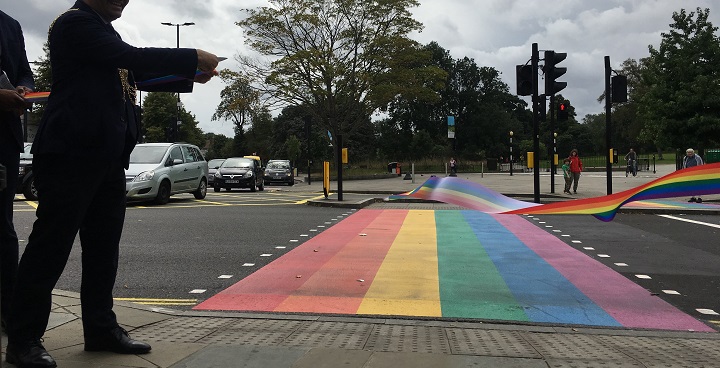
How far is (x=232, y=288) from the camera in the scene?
589cm

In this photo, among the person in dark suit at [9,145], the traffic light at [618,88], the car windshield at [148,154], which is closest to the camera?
the person in dark suit at [9,145]

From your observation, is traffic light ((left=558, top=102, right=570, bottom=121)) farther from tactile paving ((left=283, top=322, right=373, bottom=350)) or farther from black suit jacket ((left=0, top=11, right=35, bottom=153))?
black suit jacket ((left=0, top=11, right=35, bottom=153))

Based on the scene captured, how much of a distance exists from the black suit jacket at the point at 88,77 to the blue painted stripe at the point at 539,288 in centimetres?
346

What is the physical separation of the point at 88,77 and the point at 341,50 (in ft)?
120

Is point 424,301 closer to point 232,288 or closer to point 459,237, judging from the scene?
point 232,288

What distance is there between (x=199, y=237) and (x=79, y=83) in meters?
6.60

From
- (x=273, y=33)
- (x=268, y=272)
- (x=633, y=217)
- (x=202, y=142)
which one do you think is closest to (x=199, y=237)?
(x=268, y=272)

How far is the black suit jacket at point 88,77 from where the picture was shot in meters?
3.03

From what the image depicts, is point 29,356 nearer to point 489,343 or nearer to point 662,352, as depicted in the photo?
point 489,343

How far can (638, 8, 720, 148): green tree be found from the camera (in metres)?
24.8

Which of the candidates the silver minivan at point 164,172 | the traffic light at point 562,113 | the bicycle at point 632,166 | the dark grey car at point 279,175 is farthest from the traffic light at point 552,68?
the bicycle at point 632,166

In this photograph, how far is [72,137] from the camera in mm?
3018

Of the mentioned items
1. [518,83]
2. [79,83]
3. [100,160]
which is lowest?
[100,160]

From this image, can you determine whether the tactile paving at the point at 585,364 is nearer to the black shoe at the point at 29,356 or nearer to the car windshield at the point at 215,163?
the black shoe at the point at 29,356
